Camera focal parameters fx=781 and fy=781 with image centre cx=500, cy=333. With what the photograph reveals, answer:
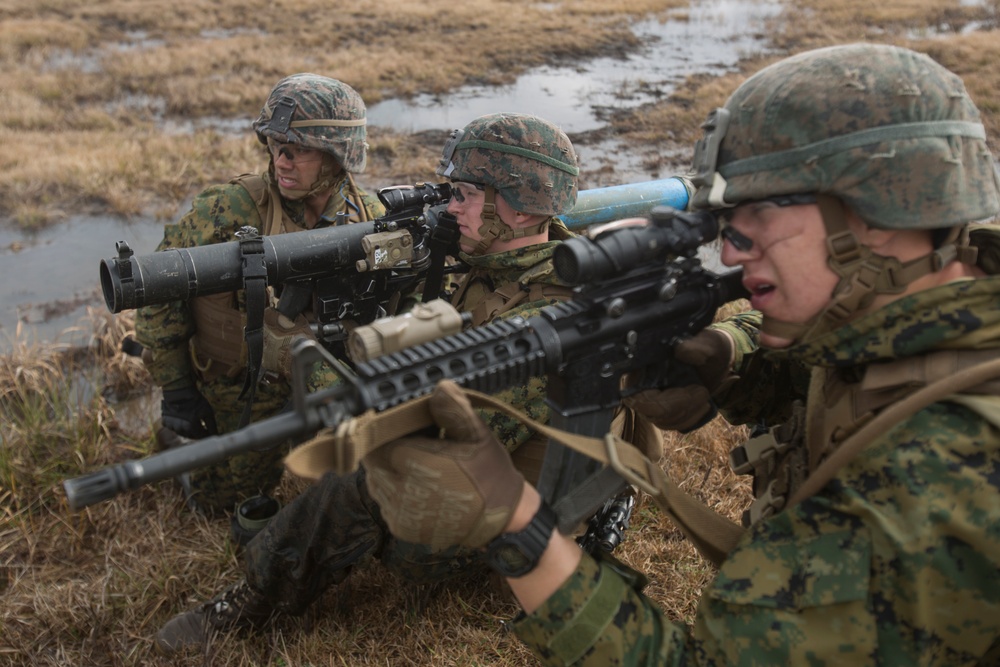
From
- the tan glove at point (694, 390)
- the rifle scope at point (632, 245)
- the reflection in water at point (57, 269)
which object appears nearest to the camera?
the rifle scope at point (632, 245)

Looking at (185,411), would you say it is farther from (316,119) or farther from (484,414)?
(484,414)

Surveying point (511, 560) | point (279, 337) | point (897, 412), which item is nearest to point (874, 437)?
point (897, 412)

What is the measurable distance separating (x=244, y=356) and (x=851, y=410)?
350cm

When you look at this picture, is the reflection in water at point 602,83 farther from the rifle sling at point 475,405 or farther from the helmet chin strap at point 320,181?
the rifle sling at point 475,405

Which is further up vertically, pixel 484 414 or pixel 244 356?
pixel 484 414

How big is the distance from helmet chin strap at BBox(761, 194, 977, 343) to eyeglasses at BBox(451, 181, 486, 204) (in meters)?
1.95

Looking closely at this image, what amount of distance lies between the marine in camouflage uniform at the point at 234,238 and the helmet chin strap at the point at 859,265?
10.0 feet

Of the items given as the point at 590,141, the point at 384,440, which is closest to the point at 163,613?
the point at 384,440

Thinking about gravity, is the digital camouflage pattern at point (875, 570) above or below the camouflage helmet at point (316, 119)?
below

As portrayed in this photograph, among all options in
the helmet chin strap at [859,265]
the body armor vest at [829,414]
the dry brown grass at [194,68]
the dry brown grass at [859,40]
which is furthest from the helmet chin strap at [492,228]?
the dry brown grass at [859,40]

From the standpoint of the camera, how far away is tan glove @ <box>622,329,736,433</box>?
2689 millimetres

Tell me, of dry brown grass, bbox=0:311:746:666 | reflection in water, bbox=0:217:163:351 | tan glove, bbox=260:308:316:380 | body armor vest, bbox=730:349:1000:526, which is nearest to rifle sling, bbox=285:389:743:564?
body armor vest, bbox=730:349:1000:526

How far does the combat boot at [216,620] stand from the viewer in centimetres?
355

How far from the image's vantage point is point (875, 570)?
5.94 ft
